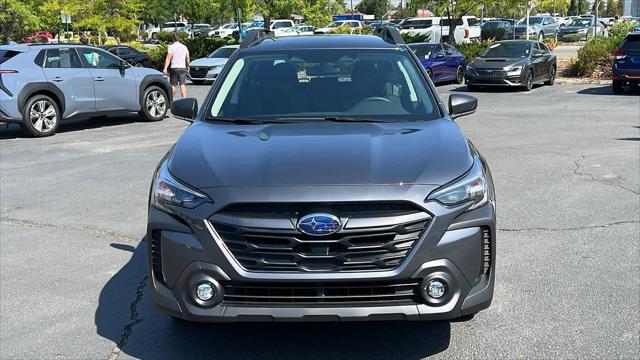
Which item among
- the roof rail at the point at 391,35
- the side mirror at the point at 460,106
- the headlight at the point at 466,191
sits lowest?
the headlight at the point at 466,191

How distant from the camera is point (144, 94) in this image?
1451cm

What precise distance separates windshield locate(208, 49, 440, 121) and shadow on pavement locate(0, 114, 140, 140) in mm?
9499

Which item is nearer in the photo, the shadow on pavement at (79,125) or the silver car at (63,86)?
the silver car at (63,86)

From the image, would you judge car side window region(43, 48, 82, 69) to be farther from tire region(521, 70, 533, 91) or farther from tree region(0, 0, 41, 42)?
tree region(0, 0, 41, 42)

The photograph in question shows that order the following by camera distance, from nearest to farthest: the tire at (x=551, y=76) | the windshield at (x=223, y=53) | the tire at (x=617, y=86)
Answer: the tire at (x=617, y=86)
the tire at (x=551, y=76)
the windshield at (x=223, y=53)

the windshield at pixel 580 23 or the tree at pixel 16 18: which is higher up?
the tree at pixel 16 18

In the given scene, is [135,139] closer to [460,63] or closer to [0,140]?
[0,140]

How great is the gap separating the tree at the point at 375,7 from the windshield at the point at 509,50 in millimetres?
83052

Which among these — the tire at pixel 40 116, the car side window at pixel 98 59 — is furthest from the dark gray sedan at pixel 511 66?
the tire at pixel 40 116

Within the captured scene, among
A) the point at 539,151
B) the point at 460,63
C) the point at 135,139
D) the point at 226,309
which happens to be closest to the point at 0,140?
the point at 135,139

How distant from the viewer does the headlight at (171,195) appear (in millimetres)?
3367

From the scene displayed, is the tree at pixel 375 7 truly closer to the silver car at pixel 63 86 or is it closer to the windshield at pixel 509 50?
the windshield at pixel 509 50

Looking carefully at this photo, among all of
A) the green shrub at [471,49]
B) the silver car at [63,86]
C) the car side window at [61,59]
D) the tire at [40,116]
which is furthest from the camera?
the green shrub at [471,49]

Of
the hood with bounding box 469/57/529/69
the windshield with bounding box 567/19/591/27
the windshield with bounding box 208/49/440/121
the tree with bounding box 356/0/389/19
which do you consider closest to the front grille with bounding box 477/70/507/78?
the hood with bounding box 469/57/529/69
